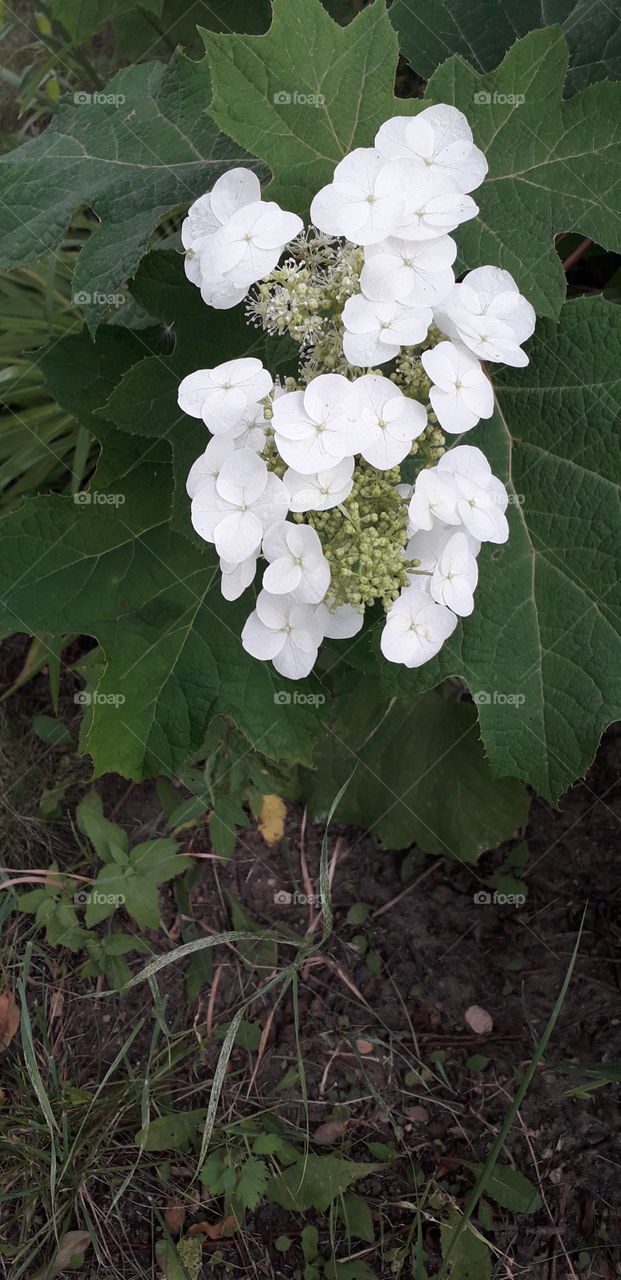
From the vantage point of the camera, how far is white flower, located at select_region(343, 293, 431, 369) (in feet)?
4.28

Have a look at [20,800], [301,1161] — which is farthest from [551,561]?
[20,800]

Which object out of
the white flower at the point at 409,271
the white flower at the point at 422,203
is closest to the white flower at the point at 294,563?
the white flower at the point at 409,271

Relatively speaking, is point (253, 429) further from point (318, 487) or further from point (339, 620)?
point (339, 620)

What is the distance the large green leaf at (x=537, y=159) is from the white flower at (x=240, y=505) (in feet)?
2.05

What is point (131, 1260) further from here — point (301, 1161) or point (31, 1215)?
point (301, 1161)

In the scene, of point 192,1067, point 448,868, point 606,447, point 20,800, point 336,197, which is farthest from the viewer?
point 20,800

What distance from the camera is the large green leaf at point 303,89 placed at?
4.79 ft

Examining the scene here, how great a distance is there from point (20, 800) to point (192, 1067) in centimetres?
92

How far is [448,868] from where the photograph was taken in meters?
2.61
